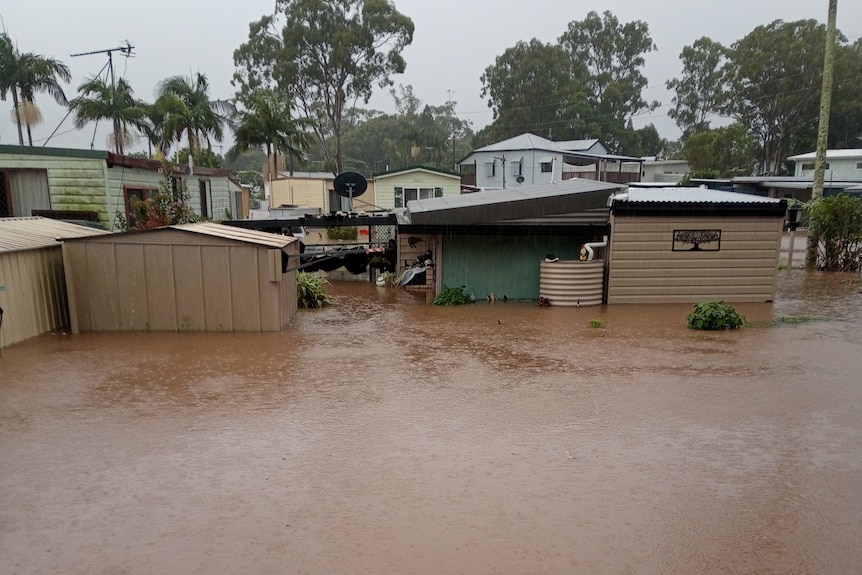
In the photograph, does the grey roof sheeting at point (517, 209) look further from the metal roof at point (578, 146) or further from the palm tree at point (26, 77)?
the metal roof at point (578, 146)

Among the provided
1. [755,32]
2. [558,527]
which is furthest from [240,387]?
[755,32]

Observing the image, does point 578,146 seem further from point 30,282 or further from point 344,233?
point 30,282

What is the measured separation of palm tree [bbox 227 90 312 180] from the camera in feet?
107

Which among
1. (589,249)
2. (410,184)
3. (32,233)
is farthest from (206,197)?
(589,249)

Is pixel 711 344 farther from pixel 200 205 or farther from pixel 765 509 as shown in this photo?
pixel 200 205

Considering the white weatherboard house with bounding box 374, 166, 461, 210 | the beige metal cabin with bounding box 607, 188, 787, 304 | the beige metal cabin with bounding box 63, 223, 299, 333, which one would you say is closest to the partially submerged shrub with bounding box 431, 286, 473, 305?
the beige metal cabin with bounding box 607, 188, 787, 304

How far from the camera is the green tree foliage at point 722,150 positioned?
4862 centimetres

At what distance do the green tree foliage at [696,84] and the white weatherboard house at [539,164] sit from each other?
2510 centimetres

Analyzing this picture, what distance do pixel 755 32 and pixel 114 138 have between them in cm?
5158

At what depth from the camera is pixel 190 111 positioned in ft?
99.6

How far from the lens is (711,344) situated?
10391mm

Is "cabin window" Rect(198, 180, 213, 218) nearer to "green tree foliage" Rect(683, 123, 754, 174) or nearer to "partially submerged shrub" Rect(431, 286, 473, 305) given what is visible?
"partially submerged shrub" Rect(431, 286, 473, 305)

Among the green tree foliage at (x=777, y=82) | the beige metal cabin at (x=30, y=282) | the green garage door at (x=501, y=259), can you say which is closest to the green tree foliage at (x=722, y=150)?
the green tree foliage at (x=777, y=82)

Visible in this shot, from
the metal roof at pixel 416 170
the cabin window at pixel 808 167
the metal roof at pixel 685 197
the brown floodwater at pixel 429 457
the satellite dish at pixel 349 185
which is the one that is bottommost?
the brown floodwater at pixel 429 457
